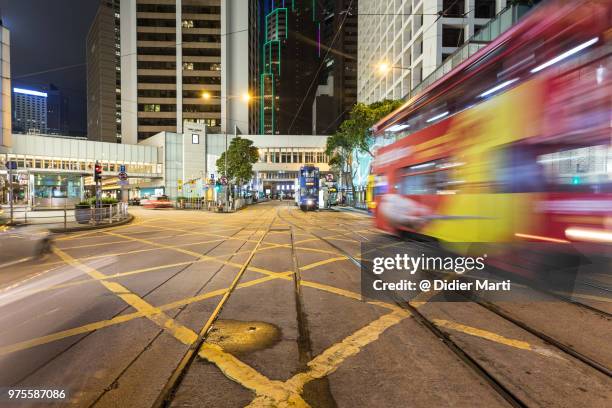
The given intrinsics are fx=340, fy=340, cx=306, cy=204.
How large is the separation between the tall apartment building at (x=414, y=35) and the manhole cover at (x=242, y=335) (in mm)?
21885

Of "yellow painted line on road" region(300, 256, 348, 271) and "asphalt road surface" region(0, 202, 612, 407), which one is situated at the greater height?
"asphalt road surface" region(0, 202, 612, 407)

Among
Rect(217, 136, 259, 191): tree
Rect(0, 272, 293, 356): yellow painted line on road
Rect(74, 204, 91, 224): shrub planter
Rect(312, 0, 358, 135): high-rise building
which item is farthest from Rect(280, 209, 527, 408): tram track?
Rect(312, 0, 358, 135): high-rise building

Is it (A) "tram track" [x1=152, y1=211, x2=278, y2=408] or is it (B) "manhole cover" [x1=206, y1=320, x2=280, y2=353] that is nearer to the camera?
(A) "tram track" [x1=152, y1=211, x2=278, y2=408]

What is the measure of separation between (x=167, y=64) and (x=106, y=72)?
38.9 m

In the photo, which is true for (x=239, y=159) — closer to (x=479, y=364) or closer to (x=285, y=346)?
(x=285, y=346)

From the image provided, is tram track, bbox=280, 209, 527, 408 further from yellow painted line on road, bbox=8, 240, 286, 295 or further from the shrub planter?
the shrub planter

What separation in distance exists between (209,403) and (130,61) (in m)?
95.5

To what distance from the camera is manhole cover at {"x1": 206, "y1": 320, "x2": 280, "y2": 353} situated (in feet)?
12.7

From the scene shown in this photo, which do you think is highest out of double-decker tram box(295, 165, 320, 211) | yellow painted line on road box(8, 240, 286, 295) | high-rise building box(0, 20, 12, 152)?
high-rise building box(0, 20, 12, 152)

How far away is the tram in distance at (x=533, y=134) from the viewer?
4844mm

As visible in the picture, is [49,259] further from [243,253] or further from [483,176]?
[483,176]

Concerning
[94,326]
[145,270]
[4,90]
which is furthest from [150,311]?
[4,90]

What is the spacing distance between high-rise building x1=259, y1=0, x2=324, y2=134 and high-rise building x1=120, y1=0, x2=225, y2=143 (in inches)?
3678

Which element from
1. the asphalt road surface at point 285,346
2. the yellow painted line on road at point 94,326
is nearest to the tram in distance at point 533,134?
the asphalt road surface at point 285,346
